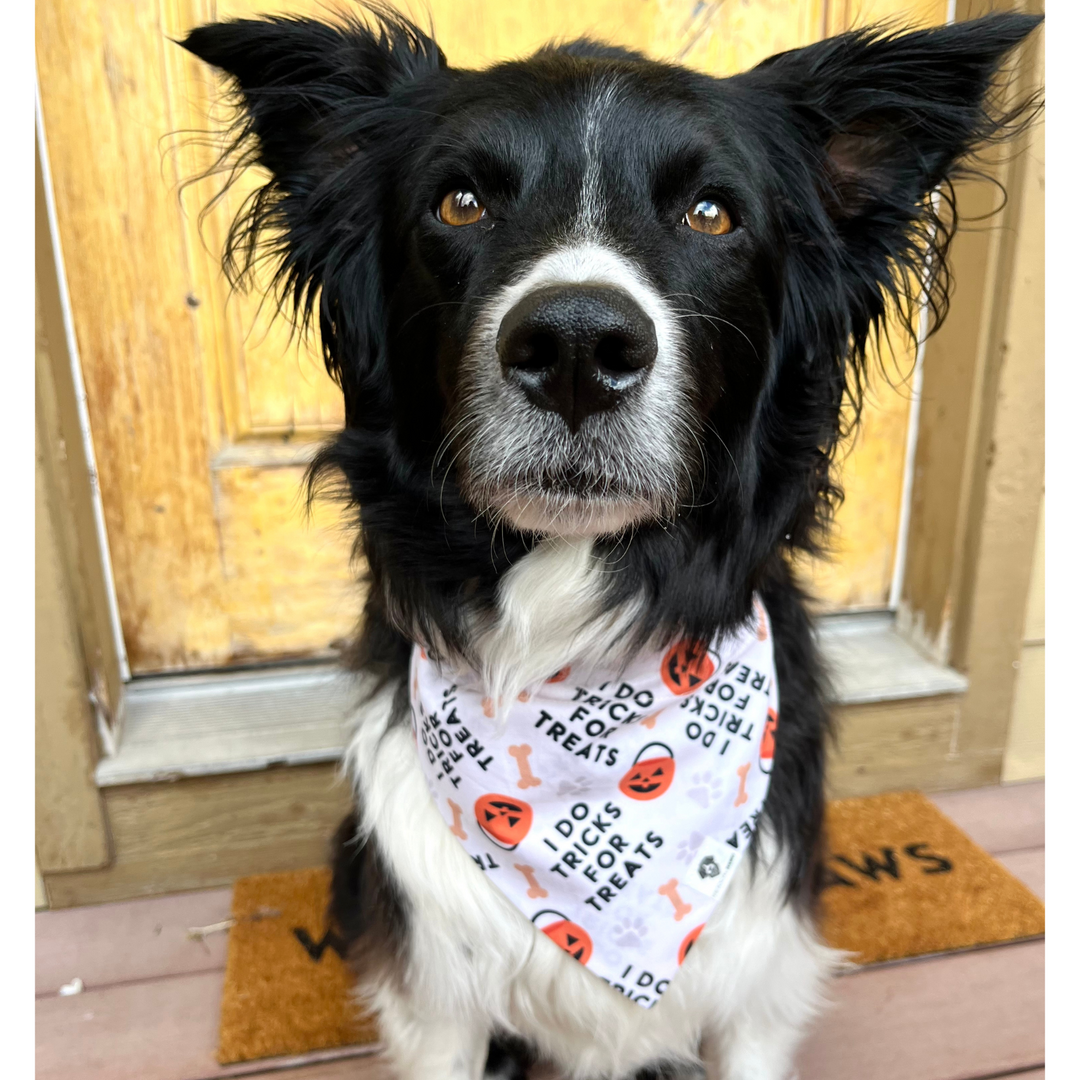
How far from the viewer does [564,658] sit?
1.29 metres

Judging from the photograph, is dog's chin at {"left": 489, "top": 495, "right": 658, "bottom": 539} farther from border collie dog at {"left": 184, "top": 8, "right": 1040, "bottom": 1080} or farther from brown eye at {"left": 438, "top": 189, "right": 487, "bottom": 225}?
brown eye at {"left": 438, "top": 189, "right": 487, "bottom": 225}

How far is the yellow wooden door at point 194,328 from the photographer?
1.78m

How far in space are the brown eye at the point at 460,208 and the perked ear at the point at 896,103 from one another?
49 cm

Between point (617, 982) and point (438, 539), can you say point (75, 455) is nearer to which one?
point (438, 539)

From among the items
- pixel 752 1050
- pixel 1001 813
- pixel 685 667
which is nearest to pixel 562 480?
pixel 685 667

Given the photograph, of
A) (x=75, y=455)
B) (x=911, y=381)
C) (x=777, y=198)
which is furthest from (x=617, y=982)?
(x=911, y=381)

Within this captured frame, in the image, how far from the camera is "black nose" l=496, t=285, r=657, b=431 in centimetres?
95

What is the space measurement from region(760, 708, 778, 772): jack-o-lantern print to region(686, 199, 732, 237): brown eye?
2.32ft

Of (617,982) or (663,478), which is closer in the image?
(663,478)

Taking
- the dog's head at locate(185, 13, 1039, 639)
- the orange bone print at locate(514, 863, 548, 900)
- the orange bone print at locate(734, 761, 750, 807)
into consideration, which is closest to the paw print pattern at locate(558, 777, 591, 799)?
the orange bone print at locate(514, 863, 548, 900)

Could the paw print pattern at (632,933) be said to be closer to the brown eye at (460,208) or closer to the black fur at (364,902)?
the black fur at (364,902)

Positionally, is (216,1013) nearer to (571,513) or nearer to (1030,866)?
(571,513)

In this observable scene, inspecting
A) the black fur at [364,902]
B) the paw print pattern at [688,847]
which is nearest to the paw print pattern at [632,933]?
the paw print pattern at [688,847]

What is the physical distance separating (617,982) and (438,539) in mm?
686
